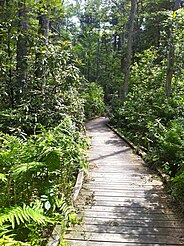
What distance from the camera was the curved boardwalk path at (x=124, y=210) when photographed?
10.5ft

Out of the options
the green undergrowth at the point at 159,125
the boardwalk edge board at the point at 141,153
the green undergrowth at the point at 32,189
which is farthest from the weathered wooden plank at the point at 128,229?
the boardwalk edge board at the point at 141,153

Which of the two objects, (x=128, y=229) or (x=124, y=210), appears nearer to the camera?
(x=128, y=229)

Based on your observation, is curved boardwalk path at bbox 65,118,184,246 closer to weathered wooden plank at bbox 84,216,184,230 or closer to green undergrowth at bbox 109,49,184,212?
weathered wooden plank at bbox 84,216,184,230

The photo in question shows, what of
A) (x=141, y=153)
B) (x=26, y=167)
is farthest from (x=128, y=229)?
(x=141, y=153)

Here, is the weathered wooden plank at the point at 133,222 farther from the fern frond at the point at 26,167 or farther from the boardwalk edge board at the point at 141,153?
the boardwalk edge board at the point at 141,153

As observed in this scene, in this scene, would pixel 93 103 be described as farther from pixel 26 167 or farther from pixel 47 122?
pixel 26 167

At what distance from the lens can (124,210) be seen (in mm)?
3975

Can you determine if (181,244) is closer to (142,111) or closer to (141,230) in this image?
(141,230)

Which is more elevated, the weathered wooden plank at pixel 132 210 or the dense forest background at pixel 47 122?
the dense forest background at pixel 47 122

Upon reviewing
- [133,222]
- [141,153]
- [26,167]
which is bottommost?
[133,222]

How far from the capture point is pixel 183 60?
31.8ft

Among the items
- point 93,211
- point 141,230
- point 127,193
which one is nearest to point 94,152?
point 127,193

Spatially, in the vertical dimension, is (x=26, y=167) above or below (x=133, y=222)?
above

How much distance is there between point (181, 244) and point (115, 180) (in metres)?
2.41
